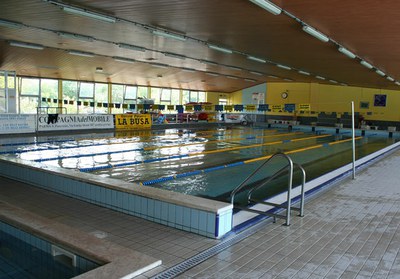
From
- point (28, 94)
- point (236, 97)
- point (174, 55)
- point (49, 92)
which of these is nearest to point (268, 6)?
point (174, 55)

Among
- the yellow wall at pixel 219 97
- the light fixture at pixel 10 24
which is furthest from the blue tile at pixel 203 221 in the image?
the yellow wall at pixel 219 97

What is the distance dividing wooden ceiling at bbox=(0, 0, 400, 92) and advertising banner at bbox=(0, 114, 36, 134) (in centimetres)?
296

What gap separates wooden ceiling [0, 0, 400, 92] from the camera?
25.3 feet

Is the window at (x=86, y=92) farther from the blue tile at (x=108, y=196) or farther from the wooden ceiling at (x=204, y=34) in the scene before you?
the blue tile at (x=108, y=196)

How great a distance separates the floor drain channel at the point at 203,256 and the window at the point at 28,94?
2261 cm

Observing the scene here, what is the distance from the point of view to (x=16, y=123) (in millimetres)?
13211

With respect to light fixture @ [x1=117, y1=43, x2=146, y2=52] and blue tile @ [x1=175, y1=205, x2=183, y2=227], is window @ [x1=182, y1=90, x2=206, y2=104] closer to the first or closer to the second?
light fixture @ [x1=117, y1=43, x2=146, y2=52]

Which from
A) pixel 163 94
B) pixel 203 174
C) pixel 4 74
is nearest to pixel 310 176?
pixel 203 174

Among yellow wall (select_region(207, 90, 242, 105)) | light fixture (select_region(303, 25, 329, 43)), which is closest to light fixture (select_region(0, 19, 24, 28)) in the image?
light fixture (select_region(303, 25, 329, 43))

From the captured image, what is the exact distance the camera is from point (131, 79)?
25.0 m

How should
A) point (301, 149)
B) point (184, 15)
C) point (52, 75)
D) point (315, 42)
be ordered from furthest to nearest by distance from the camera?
point (52, 75) < point (301, 149) < point (315, 42) < point (184, 15)

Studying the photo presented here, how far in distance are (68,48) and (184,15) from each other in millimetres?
8068

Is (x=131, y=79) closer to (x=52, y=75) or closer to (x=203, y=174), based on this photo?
(x=52, y=75)

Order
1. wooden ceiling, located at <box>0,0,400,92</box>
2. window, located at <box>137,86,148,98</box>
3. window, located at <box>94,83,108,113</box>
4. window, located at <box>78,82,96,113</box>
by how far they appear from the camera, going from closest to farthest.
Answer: wooden ceiling, located at <box>0,0,400,92</box> < window, located at <box>78,82,96,113</box> < window, located at <box>94,83,108,113</box> < window, located at <box>137,86,148,98</box>
